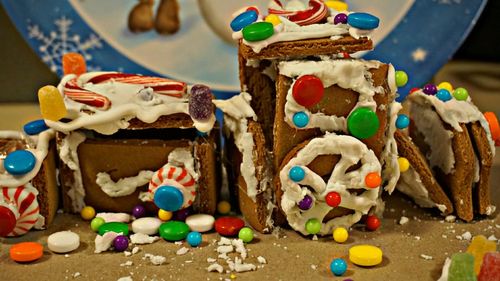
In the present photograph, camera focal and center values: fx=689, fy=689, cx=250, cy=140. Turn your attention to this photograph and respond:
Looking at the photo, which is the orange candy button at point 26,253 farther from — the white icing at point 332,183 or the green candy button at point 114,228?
the white icing at point 332,183

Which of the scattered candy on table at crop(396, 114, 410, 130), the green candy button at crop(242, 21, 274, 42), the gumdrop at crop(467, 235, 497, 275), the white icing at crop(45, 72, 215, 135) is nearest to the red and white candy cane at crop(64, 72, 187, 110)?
the white icing at crop(45, 72, 215, 135)

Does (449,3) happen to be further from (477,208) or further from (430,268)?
(430,268)

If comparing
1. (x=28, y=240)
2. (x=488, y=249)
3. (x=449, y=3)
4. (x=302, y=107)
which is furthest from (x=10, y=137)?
(x=449, y=3)

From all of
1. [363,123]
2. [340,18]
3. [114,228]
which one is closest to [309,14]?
[340,18]

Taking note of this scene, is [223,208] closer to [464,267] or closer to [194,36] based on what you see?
[464,267]

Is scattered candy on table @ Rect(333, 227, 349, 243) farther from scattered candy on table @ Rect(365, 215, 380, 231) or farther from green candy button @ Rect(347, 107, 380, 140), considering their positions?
green candy button @ Rect(347, 107, 380, 140)

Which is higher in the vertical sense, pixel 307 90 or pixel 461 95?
pixel 307 90
